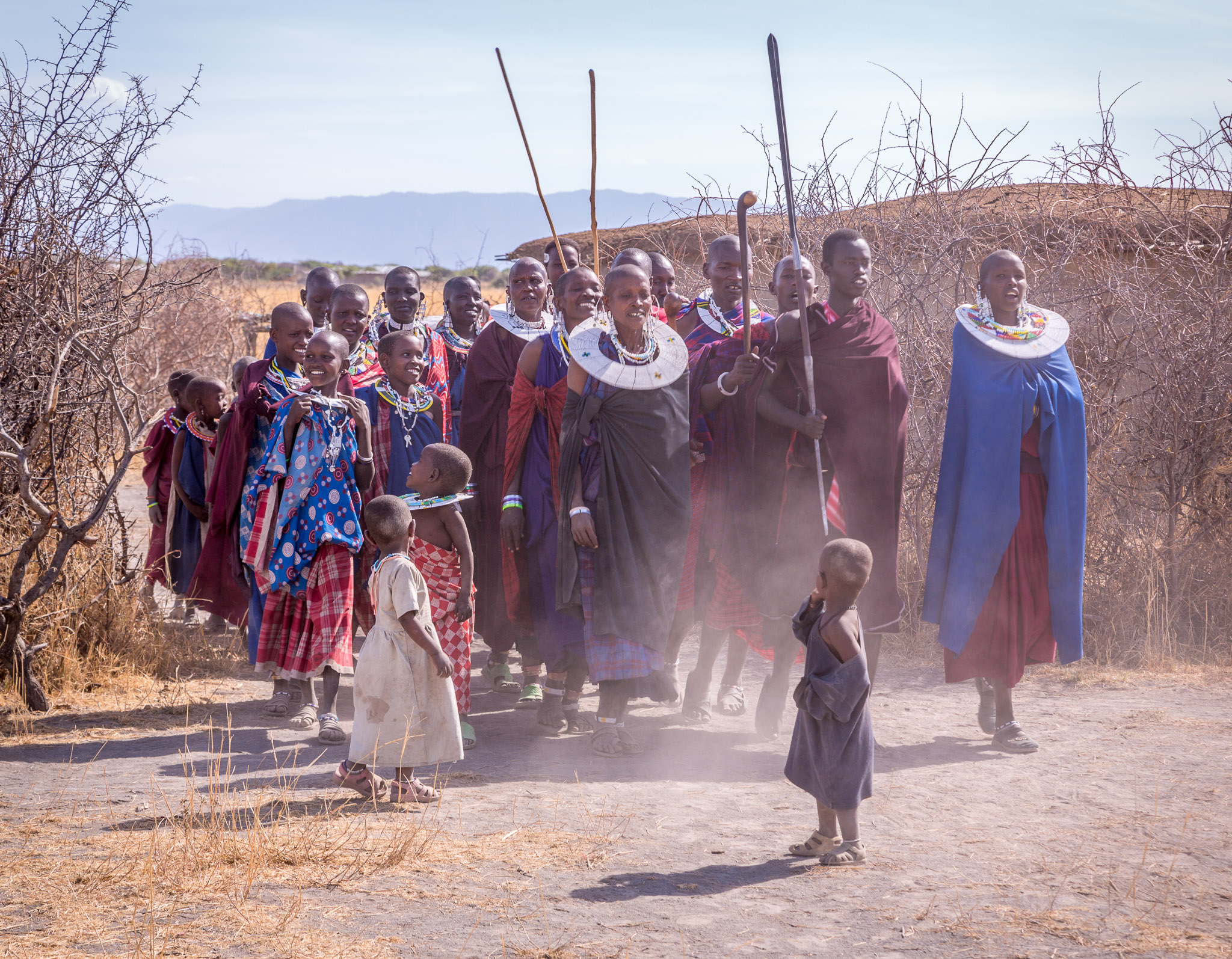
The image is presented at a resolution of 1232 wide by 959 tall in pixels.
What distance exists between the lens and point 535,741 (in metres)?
5.33

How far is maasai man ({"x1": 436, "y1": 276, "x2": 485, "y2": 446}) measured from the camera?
6.77m

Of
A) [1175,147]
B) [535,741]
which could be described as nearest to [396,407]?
[535,741]

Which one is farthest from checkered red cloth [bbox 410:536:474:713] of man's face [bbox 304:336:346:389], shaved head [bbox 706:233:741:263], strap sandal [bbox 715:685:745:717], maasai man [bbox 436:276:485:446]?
shaved head [bbox 706:233:741:263]

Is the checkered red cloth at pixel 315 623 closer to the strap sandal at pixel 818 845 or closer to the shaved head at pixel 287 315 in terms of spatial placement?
the shaved head at pixel 287 315

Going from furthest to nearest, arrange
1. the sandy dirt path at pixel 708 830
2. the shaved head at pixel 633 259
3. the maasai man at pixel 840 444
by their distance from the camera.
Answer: the shaved head at pixel 633 259 → the maasai man at pixel 840 444 → the sandy dirt path at pixel 708 830

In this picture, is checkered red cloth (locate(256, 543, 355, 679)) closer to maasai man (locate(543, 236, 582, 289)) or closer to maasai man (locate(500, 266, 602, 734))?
maasai man (locate(500, 266, 602, 734))

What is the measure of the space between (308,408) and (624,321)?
1.53 meters

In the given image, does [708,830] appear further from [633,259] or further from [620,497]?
[633,259]

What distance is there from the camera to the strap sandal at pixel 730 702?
5.97 metres

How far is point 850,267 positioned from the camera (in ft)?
17.3

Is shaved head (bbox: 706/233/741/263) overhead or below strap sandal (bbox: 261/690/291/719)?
overhead

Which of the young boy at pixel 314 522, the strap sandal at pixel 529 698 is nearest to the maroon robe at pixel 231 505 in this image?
the young boy at pixel 314 522

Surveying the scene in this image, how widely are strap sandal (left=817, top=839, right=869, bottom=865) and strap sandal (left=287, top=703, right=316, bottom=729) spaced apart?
9.02 ft

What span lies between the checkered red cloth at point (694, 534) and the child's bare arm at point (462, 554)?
3.92ft
